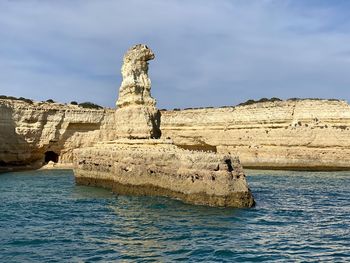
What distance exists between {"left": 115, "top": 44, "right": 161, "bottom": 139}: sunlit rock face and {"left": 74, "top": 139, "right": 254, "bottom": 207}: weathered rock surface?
994 mm

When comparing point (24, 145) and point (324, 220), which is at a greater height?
point (24, 145)

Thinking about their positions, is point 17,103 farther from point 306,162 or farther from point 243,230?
point 243,230

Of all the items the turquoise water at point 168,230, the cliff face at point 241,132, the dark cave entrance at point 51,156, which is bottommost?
the turquoise water at point 168,230

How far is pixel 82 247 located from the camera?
12.1 meters

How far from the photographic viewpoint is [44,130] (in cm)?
4197

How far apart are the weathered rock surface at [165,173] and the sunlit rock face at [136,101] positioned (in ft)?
3.26

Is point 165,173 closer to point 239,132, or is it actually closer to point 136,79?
point 136,79

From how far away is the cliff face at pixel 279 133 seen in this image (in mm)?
40906

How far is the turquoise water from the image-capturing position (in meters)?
11.3

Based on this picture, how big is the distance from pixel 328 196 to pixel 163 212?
9.04 meters

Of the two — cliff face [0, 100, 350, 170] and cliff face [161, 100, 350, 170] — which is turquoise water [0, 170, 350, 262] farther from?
cliff face [161, 100, 350, 170]

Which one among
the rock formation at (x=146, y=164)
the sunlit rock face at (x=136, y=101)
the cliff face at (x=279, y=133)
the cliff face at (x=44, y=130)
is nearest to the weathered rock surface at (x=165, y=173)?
the rock formation at (x=146, y=164)

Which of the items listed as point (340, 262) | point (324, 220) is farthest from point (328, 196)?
point (340, 262)

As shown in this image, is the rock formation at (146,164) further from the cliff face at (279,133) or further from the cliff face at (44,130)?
the cliff face at (279,133)
